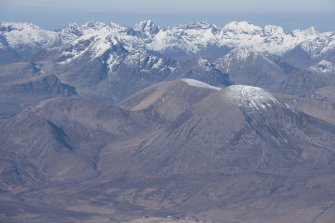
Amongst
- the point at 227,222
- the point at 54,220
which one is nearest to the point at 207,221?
the point at 227,222

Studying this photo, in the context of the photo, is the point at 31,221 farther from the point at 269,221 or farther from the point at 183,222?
the point at 269,221

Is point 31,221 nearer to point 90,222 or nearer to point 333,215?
point 90,222

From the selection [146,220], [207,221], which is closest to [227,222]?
[207,221]

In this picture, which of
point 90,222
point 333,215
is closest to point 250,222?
point 333,215

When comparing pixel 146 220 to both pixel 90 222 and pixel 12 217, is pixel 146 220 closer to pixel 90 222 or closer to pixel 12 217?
pixel 90 222

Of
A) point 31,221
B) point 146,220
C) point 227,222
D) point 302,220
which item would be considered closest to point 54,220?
point 31,221
